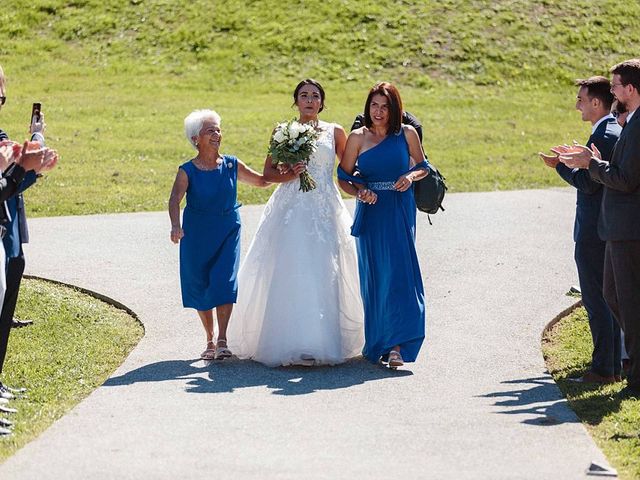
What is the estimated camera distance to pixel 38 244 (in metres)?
14.7

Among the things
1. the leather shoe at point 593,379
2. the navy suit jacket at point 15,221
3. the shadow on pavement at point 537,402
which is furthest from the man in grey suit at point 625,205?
the navy suit jacket at point 15,221

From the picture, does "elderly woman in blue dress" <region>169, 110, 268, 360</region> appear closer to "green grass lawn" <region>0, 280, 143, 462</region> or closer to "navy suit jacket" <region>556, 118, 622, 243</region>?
"green grass lawn" <region>0, 280, 143, 462</region>

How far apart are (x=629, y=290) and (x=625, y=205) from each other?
0.56 meters

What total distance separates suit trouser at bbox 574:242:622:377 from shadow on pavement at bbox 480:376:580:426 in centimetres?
40

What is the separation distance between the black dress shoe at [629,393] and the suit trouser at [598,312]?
1.34 feet

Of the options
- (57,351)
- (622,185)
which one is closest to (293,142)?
(57,351)

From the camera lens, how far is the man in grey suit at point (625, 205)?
7.95 m

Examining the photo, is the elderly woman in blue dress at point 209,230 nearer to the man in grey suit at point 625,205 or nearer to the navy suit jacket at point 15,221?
the navy suit jacket at point 15,221

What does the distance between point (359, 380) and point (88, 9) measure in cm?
2846

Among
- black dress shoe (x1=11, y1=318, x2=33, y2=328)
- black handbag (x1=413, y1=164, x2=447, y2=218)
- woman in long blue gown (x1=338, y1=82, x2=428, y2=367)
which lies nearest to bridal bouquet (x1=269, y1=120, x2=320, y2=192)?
woman in long blue gown (x1=338, y1=82, x2=428, y2=367)

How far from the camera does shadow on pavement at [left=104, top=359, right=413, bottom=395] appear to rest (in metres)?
8.64

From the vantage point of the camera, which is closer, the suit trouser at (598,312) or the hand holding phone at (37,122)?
the hand holding phone at (37,122)

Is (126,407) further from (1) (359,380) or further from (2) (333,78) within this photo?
(2) (333,78)

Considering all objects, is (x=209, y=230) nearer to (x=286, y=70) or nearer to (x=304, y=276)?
(x=304, y=276)
